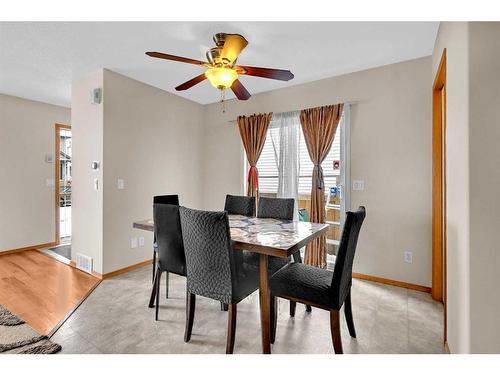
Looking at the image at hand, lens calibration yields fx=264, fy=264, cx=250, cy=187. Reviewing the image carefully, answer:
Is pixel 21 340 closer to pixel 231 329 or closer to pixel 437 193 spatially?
pixel 231 329

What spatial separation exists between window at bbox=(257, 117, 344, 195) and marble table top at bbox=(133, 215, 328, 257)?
46.0 inches

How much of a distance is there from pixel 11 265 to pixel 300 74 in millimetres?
4389

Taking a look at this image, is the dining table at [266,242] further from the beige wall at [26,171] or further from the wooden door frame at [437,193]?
the beige wall at [26,171]

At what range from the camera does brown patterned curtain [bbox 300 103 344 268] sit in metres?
3.15

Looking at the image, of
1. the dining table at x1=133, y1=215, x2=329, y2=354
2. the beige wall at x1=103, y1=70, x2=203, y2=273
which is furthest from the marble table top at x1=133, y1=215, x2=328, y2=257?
the beige wall at x1=103, y1=70, x2=203, y2=273

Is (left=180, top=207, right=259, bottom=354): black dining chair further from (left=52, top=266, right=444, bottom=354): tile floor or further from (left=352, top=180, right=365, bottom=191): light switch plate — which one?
(left=352, top=180, right=365, bottom=191): light switch plate

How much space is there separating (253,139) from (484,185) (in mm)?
2787

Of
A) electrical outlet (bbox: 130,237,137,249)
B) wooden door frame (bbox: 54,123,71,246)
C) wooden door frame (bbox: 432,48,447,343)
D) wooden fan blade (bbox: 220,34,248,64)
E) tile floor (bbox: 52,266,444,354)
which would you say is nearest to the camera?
tile floor (bbox: 52,266,444,354)

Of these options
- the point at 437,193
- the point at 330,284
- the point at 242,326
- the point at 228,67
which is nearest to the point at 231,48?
the point at 228,67

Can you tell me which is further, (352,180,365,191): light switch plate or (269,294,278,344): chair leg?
(352,180,365,191): light switch plate

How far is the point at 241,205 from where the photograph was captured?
2.99 meters
